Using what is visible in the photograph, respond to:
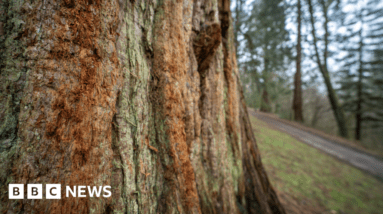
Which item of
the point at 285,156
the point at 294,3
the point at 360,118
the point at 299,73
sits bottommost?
the point at 285,156

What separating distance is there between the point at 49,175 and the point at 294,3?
15995 mm

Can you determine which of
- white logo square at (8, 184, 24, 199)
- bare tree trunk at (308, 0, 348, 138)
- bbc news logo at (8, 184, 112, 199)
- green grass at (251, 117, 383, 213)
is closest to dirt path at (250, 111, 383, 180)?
green grass at (251, 117, 383, 213)

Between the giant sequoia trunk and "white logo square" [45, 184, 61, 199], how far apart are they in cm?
2

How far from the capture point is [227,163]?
2.02 meters

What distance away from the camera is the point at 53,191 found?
0.79 m

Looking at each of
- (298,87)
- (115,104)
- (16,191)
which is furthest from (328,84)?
(16,191)

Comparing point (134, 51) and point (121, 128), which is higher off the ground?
point (134, 51)

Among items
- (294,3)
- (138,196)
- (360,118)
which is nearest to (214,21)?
(138,196)

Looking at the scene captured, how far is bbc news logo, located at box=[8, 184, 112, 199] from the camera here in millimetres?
703

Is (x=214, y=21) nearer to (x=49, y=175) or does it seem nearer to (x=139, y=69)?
(x=139, y=69)

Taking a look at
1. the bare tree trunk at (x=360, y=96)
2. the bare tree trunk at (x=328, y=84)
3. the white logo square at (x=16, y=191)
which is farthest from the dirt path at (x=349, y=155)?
the white logo square at (x=16, y=191)

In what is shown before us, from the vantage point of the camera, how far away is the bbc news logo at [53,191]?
703 mm

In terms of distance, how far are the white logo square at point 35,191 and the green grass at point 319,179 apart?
4525mm

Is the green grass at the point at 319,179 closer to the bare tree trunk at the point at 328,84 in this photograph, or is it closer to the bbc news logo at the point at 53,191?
the bbc news logo at the point at 53,191
